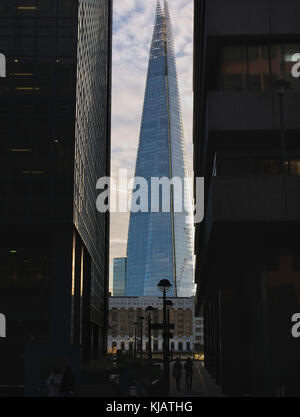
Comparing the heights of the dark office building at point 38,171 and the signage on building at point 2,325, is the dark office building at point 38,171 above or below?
above

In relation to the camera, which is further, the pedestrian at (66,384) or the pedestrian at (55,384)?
the pedestrian at (55,384)

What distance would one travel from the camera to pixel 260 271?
3531 cm

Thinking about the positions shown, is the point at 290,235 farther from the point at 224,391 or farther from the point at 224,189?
the point at 224,391

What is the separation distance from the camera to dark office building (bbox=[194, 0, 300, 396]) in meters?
34.8

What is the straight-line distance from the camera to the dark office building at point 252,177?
34750mm

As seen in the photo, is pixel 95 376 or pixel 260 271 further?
pixel 95 376

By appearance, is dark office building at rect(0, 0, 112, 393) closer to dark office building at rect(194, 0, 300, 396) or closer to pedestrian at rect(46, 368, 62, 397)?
dark office building at rect(194, 0, 300, 396)

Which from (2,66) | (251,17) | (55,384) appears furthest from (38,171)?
(55,384)

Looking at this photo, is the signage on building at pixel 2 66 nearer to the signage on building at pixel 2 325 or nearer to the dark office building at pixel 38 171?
the dark office building at pixel 38 171

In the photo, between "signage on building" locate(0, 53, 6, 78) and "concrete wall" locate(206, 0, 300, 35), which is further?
"signage on building" locate(0, 53, 6, 78)

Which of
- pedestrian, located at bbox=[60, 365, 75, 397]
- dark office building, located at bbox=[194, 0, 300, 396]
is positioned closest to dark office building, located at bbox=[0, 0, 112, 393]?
dark office building, located at bbox=[194, 0, 300, 396]

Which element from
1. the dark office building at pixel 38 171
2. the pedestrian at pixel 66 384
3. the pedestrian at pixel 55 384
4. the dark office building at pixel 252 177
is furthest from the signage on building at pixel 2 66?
the pedestrian at pixel 66 384

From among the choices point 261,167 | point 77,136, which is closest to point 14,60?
point 77,136
